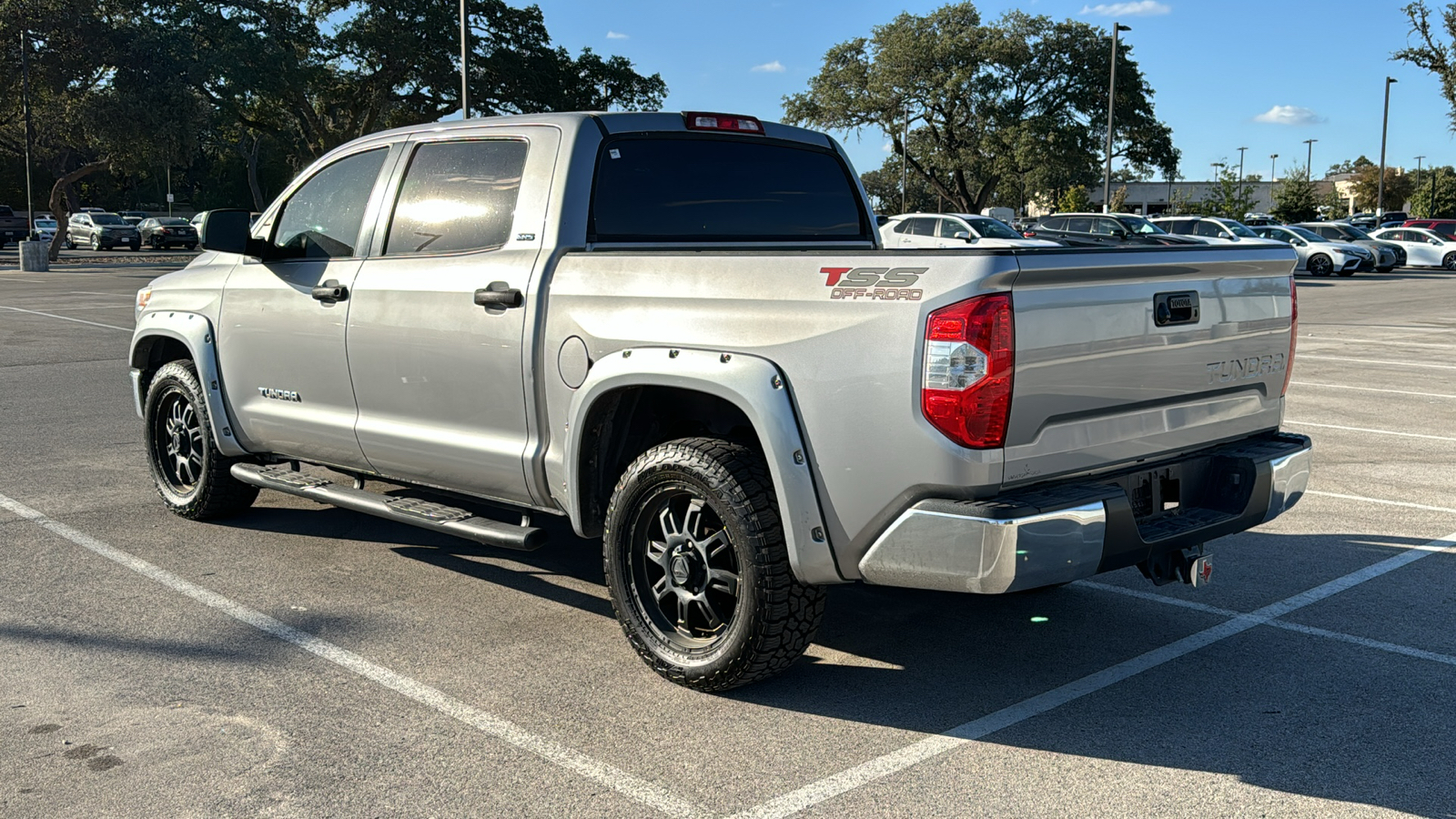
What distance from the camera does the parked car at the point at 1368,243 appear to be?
40656mm

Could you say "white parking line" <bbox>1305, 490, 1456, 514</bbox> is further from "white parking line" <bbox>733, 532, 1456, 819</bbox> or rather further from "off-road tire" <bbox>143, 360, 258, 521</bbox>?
"off-road tire" <bbox>143, 360, 258, 521</bbox>

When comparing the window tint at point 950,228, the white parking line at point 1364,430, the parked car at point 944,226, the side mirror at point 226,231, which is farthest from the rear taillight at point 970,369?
the window tint at point 950,228

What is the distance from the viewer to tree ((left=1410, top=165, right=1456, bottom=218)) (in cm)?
7994

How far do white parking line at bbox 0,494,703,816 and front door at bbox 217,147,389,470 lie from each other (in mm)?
824

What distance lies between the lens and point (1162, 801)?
11.6 feet

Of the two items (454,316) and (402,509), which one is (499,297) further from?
(402,509)

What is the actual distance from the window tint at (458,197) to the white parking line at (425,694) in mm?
1641

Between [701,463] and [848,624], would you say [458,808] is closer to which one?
[701,463]

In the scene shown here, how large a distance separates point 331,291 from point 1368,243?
139 ft

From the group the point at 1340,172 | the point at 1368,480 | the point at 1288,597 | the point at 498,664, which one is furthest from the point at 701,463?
the point at 1340,172

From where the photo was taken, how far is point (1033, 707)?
4.25 metres

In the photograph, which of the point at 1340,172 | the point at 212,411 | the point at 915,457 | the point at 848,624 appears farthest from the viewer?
the point at 1340,172

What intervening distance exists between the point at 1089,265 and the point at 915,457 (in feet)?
2.63

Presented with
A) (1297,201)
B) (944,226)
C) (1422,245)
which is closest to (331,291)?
(944,226)
